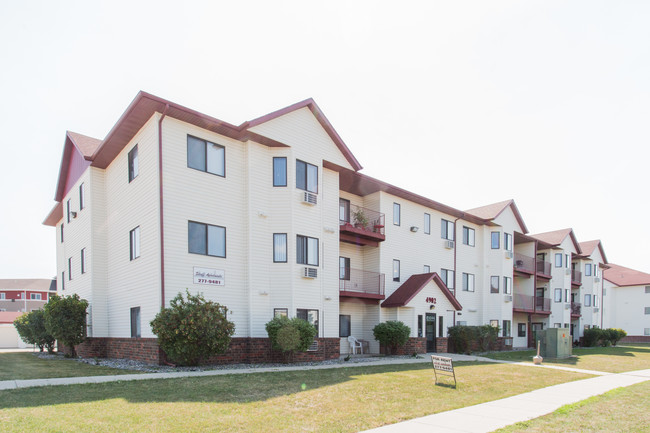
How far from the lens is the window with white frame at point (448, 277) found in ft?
97.1

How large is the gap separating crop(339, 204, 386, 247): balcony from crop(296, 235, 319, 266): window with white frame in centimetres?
276

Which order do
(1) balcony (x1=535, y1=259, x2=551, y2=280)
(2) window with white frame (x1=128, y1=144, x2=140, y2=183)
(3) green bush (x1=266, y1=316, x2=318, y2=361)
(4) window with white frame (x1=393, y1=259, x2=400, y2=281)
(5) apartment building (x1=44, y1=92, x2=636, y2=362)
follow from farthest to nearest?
(1) balcony (x1=535, y1=259, x2=551, y2=280) → (4) window with white frame (x1=393, y1=259, x2=400, y2=281) → (2) window with white frame (x1=128, y1=144, x2=140, y2=183) → (3) green bush (x1=266, y1=316, x2=318, y2=361) → (5) apartment building (x1=44, y1=92, x2=636, y2=362)

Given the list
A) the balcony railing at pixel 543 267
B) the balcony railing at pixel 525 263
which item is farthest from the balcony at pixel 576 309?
the balcony railing at pixel 525 263

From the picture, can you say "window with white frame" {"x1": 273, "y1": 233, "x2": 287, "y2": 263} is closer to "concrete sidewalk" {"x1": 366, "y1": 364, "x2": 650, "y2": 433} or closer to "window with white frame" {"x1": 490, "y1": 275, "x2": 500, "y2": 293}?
"concrete sidewalk" {"x1": 366, "y1": 364, "x2": 650, "y2": 433}

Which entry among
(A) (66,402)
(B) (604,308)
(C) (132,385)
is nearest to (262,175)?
(C) (132,385)

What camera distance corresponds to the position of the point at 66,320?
61.7ft

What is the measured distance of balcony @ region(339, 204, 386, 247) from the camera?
2285 centimetres

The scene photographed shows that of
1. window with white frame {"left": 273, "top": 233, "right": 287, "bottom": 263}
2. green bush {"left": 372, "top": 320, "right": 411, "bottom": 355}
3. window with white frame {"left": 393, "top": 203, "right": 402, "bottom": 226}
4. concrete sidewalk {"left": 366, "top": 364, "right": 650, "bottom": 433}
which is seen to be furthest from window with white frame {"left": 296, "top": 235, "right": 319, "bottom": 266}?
concrete sidewalk {"left": 366, "top": 364, "right": 650, "bottom": 433}

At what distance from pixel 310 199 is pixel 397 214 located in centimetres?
847

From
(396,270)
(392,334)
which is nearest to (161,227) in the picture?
(392,334)

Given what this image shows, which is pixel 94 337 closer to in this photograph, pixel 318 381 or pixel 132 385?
pixel 132 385

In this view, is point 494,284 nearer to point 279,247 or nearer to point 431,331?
point 431,331

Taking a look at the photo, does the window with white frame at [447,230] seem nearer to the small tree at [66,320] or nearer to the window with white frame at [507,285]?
the window with white frame at [507,285]

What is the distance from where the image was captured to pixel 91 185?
20.9 m
